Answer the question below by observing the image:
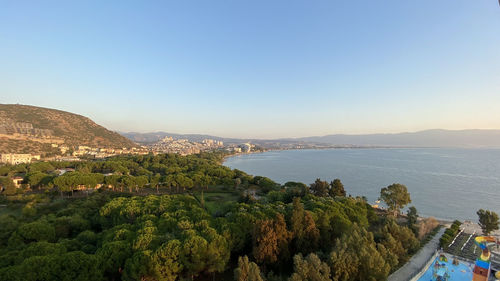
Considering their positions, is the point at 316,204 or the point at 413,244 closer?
the point at 413,244

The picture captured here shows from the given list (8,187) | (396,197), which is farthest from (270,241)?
(8,187)

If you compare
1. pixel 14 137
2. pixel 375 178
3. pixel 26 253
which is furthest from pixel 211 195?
pixel 14 137

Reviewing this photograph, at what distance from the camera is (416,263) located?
47.4ft

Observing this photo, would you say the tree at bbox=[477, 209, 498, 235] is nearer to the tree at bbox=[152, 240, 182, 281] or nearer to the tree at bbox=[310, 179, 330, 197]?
the tree at bbox=[310, 179, 330, 197]

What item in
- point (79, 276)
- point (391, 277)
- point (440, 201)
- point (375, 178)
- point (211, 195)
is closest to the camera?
point (79, 276)

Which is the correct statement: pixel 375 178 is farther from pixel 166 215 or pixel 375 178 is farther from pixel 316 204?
pixel 166 215

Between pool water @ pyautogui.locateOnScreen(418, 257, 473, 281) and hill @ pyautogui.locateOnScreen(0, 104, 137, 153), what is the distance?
Result: 7729 cm

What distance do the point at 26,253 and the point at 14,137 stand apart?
72755 millimetres

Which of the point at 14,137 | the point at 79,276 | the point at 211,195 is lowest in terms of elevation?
the point at 211,195

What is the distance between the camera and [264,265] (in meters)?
11.6

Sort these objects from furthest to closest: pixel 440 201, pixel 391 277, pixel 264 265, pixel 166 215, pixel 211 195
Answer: pixel 440 201
pixel 211 195
pixel 166 215
pixel 391 277
pixel 264 265

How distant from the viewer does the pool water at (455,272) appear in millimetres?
12948

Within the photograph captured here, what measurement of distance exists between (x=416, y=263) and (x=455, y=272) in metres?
1.85

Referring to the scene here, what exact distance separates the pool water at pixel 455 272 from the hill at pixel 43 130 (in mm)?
77290
